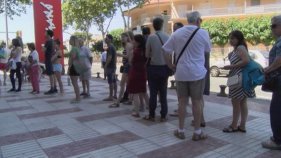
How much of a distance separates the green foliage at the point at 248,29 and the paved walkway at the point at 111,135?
25500mm

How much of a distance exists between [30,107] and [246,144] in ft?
17.1

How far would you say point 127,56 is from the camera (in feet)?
24.1

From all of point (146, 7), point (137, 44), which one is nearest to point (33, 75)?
point (137, 44)

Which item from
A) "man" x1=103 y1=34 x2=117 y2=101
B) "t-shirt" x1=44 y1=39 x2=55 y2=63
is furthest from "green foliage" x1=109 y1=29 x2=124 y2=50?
"man" x1=103 y1=34 x2=117 y2=101

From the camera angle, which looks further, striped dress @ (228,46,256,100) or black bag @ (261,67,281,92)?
striped dress @ (228,46,256,100)

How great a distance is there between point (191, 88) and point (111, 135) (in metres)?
1.51

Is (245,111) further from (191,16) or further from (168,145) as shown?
(191,16)

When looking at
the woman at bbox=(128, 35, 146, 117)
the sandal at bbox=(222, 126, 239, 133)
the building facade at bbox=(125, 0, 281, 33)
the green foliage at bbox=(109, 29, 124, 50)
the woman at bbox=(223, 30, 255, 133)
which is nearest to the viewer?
the woman at bbox=(223, 30, 255, 133)

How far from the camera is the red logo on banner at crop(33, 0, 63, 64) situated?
51.4 feet

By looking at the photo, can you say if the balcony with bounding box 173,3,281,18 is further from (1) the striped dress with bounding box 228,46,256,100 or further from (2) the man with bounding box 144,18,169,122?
(1) the striped dress with bounding box 228,46,256,100

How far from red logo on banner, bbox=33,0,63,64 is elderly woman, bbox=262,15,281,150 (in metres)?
12.5

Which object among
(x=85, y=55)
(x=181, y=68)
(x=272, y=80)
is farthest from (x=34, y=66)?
(x=272, y=80)

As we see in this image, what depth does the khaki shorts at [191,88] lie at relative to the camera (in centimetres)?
475

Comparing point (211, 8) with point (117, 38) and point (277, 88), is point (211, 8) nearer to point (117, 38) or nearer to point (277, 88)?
point (117, 38)
